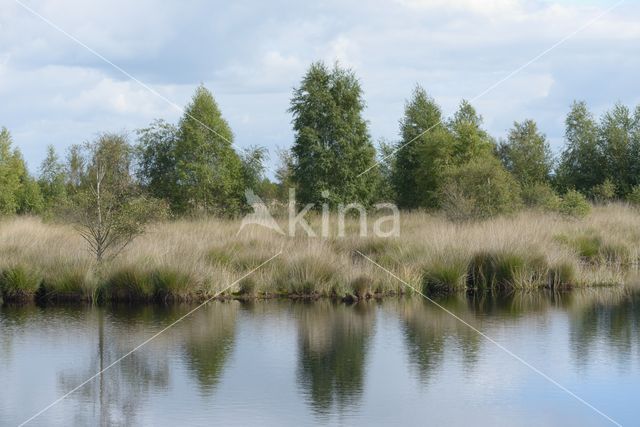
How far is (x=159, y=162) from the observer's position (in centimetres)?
3212

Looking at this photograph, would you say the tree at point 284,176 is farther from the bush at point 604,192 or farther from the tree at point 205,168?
the bush at point 604,192

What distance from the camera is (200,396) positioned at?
8008 mm

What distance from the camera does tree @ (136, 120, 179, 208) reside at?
31.5 metres

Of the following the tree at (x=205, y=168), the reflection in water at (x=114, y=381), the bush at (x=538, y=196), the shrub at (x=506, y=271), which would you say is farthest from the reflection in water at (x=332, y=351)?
the tree at (x=205, y=168)

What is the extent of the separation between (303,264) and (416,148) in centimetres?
1925

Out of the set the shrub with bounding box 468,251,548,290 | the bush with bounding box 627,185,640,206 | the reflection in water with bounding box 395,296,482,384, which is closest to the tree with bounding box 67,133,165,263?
the reflection in water with bounding box 395,296,482,384

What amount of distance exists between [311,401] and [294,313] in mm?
5170

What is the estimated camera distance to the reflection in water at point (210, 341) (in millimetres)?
8945

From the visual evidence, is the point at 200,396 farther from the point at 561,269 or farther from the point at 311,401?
the point at 561,269

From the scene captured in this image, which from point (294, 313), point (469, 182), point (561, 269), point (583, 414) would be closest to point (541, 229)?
point (561, 269)

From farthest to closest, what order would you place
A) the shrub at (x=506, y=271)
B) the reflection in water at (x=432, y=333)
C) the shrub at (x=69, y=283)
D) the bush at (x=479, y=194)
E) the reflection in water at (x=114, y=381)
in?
the bush at (x=479, y=194)
the shrub at (x=506, y=271)
the shrub at (x=69, y=283)
the reflection in water at (x=432, y=333)
the reflection in water at (x=114, y=381)

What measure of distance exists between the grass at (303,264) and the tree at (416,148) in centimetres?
1337

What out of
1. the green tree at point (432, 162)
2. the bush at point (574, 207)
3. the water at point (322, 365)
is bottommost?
the water at point (322, 365)

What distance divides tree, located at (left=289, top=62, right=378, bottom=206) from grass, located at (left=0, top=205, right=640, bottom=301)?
33.1 ft
